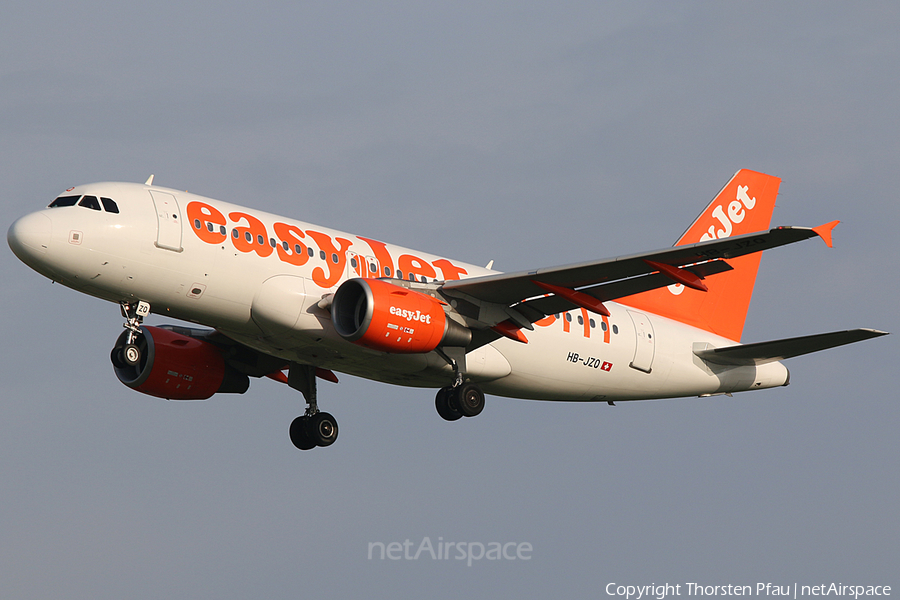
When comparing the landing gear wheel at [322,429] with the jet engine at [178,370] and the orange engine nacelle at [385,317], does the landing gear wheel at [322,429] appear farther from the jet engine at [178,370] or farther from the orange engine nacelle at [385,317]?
the orange engine nacelle at [385,317]

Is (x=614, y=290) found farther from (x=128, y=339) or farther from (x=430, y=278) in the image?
(x=128, y=339)

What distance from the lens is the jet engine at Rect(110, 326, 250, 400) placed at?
34531 millimetres

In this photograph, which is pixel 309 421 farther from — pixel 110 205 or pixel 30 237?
pixel 30 237

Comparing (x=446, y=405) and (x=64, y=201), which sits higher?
(x=64, y=201)

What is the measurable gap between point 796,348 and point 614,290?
6963 mm

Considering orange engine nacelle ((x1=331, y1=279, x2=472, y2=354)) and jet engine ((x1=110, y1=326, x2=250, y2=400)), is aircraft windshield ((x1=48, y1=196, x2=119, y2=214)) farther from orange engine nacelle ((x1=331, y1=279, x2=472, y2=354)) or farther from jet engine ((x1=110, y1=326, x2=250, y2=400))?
jet engine ((x1=110, y1=326, x2=250, y2=400))

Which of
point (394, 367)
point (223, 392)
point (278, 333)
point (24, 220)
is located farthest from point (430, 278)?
point (24, 220)

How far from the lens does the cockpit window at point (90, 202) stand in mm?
28453

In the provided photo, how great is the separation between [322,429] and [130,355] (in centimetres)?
822

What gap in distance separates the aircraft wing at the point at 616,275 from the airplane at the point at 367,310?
55 millimetres

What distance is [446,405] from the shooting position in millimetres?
32000

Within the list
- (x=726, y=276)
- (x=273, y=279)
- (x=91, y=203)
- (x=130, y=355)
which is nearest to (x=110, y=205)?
(x=91, y=203)

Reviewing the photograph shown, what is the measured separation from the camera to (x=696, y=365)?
37.1 metres

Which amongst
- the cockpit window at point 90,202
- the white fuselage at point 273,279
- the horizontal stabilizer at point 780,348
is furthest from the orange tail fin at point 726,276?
the cockpit window at point 90,202
